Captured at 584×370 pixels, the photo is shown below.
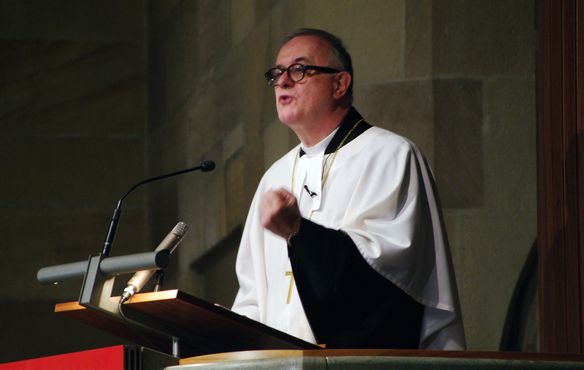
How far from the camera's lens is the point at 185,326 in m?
3.85

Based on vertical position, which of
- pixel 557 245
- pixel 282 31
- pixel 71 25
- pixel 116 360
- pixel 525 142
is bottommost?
pixel 116 360

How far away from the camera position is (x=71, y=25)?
10766 mm

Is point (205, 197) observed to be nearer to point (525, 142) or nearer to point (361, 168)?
point (525, 142)

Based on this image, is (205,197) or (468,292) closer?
(468,292)

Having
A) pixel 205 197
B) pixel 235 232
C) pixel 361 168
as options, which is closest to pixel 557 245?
pixel 361 168

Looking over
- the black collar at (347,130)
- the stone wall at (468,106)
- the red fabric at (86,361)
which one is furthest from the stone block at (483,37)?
the red fabric at (86,361)

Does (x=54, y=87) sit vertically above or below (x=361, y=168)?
above

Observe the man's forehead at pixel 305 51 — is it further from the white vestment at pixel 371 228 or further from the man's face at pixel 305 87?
the white vestment at pixel 371 228

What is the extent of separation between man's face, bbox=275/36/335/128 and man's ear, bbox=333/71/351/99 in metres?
0.02

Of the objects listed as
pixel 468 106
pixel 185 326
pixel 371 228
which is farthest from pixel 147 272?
pixel 468 106

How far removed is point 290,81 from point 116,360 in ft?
5.51

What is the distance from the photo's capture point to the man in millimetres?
4176

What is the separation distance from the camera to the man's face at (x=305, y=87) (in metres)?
4.89

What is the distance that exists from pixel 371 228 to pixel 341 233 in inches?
8.0
